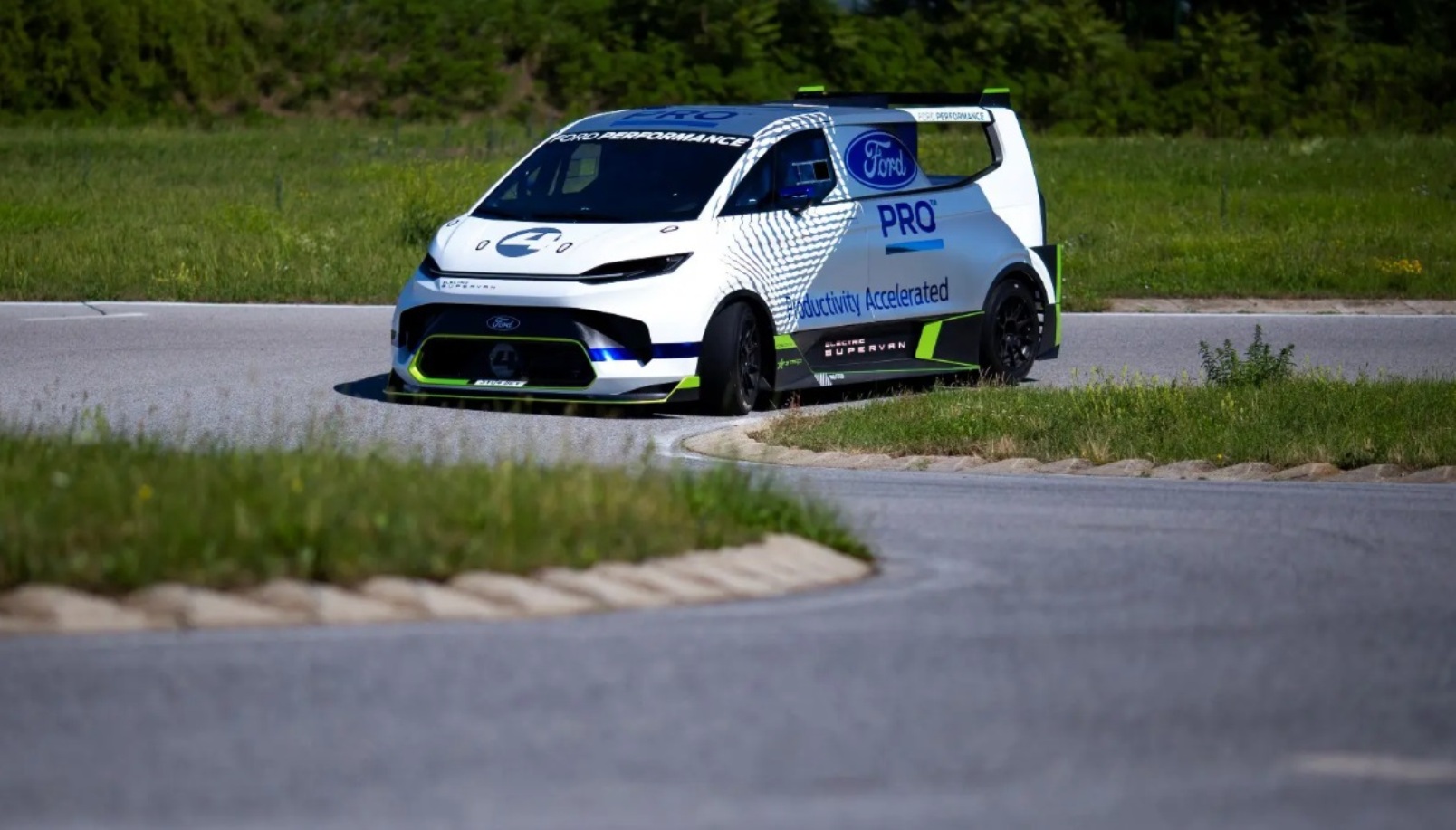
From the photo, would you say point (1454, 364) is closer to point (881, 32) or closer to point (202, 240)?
point (202, 240)

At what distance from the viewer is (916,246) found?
15359mm

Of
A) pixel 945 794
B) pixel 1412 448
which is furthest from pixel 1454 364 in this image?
pixel 945 794

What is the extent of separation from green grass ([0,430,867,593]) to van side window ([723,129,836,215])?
5.26 metres

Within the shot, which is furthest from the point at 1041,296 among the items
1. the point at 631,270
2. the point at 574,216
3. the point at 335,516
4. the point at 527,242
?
the point at 335,516

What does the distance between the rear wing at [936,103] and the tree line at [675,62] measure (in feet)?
97.4

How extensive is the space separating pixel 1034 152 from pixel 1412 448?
2500 centimetres

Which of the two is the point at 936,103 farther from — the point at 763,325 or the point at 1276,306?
the point at 1276,306

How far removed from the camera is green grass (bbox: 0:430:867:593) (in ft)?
23.4

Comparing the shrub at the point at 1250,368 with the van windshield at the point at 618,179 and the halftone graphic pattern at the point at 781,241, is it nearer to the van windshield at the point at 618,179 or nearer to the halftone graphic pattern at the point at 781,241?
the halftone graphic pattern at the point at 781,241

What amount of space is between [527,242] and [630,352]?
95 cm

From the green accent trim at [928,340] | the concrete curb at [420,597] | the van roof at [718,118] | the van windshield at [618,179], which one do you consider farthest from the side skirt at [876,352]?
the concrete curb at [420,597]

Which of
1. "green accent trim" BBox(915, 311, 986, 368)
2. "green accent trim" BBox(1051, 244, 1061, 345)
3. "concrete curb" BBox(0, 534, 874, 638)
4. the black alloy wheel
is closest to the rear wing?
"green accent trim" BBox(1051, 244, 1061, 345)

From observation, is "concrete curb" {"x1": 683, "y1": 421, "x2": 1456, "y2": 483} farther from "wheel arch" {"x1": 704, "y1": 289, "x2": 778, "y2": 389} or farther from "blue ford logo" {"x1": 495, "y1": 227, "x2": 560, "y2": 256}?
"blue ford logo" {"x1": 495, "y1": 227, "x2": 560, "y2": 256}

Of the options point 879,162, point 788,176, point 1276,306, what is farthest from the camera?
point 1276,306
